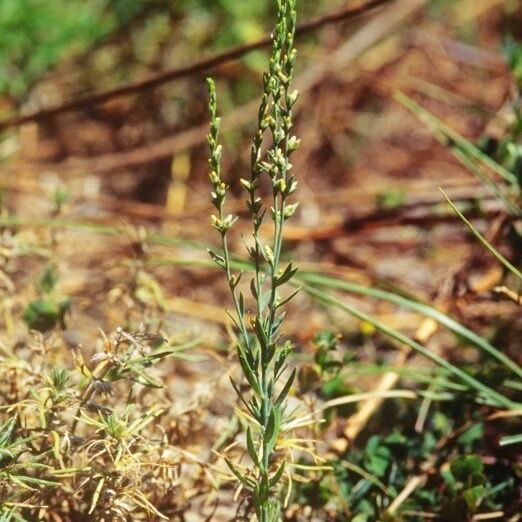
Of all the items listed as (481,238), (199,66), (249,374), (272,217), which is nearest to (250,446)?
(249,374)

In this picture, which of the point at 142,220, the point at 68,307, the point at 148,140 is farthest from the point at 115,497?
the point at 148,140

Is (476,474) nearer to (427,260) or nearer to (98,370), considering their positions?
(98,370)

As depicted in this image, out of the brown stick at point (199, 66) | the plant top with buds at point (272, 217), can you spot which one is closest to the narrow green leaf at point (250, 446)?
the plant top with buds at point (272, 217)

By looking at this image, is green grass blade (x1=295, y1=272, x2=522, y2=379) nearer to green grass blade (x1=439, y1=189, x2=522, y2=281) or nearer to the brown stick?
green grass blade (x1=439, y1=189, x2=522, y2=281)

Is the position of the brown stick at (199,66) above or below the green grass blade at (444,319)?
above

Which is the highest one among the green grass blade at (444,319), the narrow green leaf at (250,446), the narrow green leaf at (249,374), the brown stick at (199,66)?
the brown stick at (199,66)

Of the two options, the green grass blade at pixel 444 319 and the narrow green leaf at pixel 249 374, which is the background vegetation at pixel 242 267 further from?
the narrow green leaf at pixel 249 374

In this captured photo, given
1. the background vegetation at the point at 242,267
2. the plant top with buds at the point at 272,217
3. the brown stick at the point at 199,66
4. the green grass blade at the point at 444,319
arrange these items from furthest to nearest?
the brown stick at the point at 199,66 → the green grass blade at the point at 444,319 → the background vegetation at the point at 242,267 → the plant top with buds at the point at 272,217

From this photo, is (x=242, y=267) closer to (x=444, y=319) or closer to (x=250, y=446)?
(x=444, y=319)

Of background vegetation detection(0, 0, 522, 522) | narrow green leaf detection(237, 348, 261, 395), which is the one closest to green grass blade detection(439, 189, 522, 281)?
background vegetation detection(0, 0, 522, 522)
